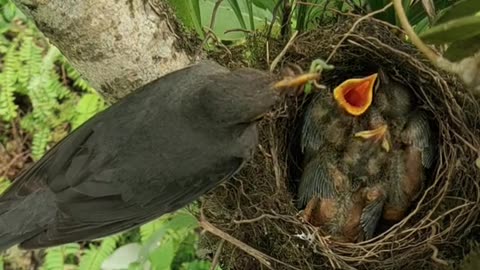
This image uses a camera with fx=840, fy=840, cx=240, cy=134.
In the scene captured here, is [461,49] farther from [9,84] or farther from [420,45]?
[9,84]

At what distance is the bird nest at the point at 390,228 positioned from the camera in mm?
1494

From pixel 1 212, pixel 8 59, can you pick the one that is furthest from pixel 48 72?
pixel 1 212

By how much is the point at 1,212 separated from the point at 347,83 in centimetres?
71

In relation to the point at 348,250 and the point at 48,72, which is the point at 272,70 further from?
the point at 48,72

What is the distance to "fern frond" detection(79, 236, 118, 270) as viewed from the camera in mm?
2312

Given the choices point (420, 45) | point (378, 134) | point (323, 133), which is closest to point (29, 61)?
point (323, 133)

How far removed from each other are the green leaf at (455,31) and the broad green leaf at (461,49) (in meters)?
0.04

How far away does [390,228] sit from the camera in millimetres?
1615

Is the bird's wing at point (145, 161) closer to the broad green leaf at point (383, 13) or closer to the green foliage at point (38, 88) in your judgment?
the broad green leaf at point (383, 13)

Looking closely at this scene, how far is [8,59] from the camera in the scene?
2.56 metres

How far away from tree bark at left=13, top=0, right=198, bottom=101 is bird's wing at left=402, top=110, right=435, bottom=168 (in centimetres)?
46

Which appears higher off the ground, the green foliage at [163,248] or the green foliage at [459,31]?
the green foliage at [459,31]

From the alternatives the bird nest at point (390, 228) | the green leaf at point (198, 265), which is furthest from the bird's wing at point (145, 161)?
the green leaf at point (198, 265)

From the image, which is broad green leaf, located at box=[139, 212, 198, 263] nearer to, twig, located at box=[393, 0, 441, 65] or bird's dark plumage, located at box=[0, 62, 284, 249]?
bird's dark plumage, located at box=[0, 62, 284, 249]
